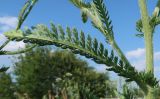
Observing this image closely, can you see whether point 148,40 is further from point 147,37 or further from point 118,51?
point 118,51

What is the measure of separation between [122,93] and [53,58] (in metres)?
78.2

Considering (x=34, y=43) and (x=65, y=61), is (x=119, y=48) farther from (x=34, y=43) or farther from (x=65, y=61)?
(x=65, y=61)

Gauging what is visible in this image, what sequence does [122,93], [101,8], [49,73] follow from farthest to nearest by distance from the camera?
[49,73] < [122,93] < [101,8]

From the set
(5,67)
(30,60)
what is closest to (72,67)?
(30,60)

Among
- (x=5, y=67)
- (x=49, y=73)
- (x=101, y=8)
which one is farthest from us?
(x=49, y=73)

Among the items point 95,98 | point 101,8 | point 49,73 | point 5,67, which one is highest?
point 49,73

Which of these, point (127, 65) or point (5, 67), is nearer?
point (127, 65)

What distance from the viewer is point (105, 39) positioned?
2693mm

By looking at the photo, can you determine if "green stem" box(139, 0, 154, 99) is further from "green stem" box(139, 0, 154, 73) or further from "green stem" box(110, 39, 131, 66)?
"green stem" box(110, 39, 131, 66)

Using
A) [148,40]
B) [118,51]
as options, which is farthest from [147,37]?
[118,51]

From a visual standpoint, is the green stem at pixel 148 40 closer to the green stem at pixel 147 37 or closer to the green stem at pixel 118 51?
the green stem at pixel 147 37

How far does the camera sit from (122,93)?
9.73 ft

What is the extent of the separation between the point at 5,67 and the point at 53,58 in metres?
77.7

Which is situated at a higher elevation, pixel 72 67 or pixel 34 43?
pixel 72 67
